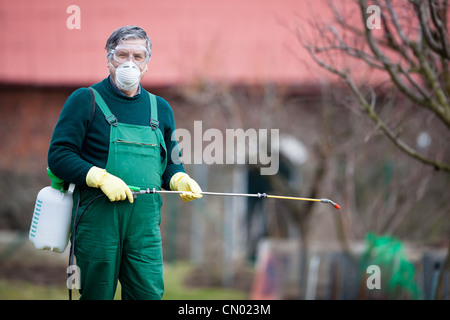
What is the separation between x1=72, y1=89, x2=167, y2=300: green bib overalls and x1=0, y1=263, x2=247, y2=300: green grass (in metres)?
5.22

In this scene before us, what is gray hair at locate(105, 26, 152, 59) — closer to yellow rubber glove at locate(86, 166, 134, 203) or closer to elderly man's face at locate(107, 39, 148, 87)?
elderly man's face at locate(107, 39, 148, 87)

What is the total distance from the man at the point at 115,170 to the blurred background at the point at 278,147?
158 centimetres

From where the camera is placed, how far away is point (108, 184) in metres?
2.83

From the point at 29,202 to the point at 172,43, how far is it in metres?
3.78

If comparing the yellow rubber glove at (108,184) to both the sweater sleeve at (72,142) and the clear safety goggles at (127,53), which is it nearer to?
the sweater sleeve at (72,142)

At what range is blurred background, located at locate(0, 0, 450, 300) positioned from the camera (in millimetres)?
5332

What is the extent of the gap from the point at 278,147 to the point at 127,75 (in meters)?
4.93

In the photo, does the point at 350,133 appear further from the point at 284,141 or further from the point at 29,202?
the point at 29,202

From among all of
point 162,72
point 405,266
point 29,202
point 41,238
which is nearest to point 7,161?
point 29,202

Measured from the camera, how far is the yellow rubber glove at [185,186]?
3080 mm

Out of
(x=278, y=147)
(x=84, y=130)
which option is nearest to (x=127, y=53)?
(x=84, y=130)

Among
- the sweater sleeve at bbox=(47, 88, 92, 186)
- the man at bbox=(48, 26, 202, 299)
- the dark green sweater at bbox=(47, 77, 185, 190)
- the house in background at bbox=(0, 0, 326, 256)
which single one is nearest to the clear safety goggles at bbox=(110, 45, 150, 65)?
the man at bbox=(48, 26, 202, 299)

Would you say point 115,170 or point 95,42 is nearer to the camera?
point 115,170

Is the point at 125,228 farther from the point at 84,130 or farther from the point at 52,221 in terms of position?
the point at 84,130
